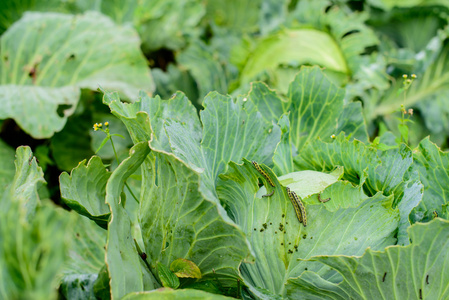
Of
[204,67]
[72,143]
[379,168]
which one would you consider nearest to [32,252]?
[379,168]

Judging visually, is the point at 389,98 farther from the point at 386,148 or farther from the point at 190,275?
the point at 190,275

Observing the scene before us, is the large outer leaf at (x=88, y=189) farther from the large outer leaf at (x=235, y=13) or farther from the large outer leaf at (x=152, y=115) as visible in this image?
the large outer leaf at (x=235, y=13)

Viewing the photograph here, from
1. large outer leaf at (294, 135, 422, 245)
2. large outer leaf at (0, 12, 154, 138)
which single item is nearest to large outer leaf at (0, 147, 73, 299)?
large outer leaf at (294, 135, 422, 245)

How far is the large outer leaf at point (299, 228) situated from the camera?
0.84 m

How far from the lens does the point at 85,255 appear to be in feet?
3.73

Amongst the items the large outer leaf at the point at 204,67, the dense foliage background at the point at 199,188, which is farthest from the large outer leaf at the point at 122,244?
the large outer leaf at the point at 204,67

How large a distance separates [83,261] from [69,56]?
921 millimetres

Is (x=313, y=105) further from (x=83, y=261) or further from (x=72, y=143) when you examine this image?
(x=72, y=143)

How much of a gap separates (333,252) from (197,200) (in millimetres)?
320

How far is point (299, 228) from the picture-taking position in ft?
2.77

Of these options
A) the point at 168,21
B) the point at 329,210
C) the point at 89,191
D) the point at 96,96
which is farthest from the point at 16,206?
the point at 168,21

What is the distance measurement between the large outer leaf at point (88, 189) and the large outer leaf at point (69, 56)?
61cm

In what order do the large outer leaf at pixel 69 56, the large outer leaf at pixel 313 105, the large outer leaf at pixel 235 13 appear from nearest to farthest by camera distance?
the large outer leaf at pixel 313 105 → the large outer leaf at pixel 69 56 → the large outer leaf at pixel 235 13

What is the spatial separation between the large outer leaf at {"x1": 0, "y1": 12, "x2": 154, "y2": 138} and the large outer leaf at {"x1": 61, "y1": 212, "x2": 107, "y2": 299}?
590 millimetres
